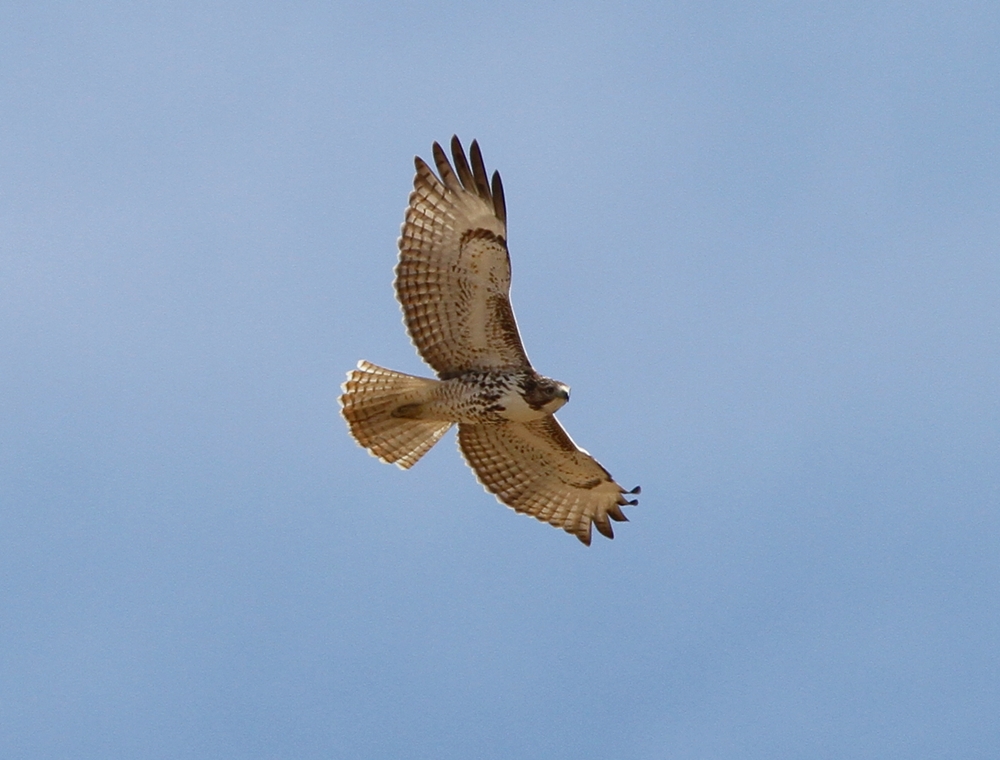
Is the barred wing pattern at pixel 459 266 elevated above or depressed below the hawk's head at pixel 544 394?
above

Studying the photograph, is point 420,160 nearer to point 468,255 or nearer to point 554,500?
point 468,255

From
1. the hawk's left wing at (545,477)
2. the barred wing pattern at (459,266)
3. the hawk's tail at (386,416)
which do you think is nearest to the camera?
the barred wing pattern at (459,266)

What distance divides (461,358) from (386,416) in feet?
2.61

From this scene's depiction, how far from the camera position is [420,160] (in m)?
15.5

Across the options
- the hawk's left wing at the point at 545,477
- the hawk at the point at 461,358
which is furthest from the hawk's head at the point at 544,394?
the hawk's left wing at the point at 545,477

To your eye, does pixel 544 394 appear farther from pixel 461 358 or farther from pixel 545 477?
pixel 545 477

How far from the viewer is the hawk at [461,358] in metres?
15.3

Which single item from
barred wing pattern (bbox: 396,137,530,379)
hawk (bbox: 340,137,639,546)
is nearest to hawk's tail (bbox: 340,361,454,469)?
hawk (bbox: 340,137,639,546)

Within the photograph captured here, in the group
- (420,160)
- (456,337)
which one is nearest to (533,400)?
(456,337)

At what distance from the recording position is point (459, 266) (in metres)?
15.4

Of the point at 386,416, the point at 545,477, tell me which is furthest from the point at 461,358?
the point at 545,477

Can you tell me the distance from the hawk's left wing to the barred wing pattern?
0.93 meters

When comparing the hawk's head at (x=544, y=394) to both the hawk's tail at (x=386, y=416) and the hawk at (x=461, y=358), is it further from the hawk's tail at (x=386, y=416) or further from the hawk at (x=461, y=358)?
the hawk's tail at (x=386, y=416)

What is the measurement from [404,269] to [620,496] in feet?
9.03
